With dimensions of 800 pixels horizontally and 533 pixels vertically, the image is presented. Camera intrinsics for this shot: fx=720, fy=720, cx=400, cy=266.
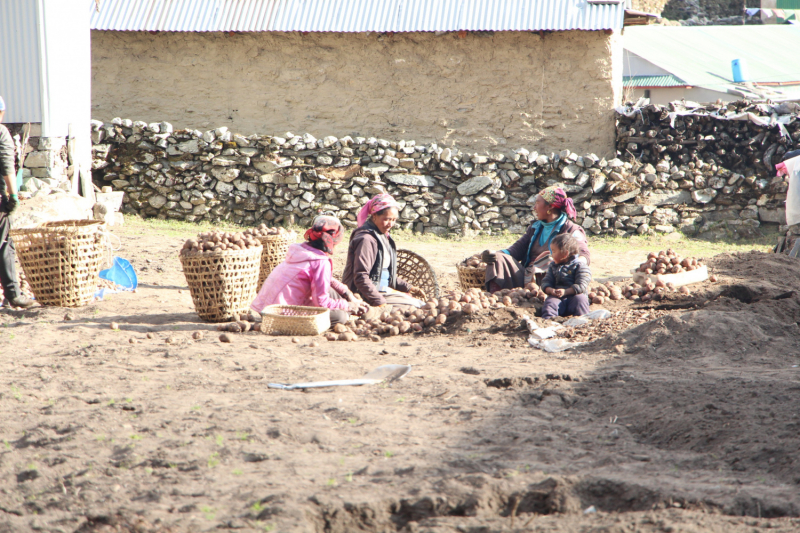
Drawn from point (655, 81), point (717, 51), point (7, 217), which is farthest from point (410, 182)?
point (717, 51)

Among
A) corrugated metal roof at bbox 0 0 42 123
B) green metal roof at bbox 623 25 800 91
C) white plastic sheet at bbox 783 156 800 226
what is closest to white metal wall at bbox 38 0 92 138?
corrugated metal roof at bbox 0 0 42 123

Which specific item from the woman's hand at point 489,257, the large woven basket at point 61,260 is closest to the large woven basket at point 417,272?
the woman's hand at point 489,257

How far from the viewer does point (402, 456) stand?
2.93 metres

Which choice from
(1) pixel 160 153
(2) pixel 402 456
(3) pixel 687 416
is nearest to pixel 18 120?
(1) pixel 160 153

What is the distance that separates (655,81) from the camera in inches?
648

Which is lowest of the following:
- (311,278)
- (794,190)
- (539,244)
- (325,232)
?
(311,278)

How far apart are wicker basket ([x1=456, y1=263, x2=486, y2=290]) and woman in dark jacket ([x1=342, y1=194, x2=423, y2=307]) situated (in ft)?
2.52

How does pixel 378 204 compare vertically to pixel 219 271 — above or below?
above

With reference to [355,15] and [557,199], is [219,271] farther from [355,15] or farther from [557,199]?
[355,15]

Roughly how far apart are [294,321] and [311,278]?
0.41 metres

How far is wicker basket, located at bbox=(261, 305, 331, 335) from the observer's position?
5105 mm

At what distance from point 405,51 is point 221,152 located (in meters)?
3.22

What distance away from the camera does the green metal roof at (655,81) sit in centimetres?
1593

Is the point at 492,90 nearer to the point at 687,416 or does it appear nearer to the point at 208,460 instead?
the point at 687,416
